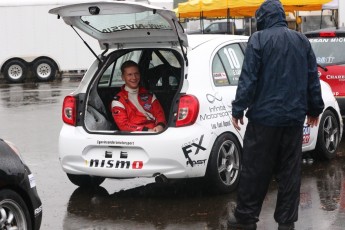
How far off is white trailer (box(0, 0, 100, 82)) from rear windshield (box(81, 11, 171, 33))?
59.8 ft

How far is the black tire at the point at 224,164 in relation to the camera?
7.08 metres

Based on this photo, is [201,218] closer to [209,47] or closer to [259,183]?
[259,183]

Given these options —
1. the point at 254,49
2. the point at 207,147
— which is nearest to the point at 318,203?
the point at 207,147

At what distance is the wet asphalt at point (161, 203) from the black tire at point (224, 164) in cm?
15

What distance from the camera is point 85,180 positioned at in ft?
25.6

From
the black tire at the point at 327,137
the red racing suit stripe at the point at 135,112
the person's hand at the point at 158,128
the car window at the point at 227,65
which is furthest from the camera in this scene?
the black tire at the point at 327,137

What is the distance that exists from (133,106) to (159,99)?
14.6 inches

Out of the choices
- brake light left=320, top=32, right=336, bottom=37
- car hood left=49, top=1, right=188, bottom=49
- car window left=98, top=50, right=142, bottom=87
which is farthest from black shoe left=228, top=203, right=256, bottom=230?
brake light left=320, top=32, right=336, bottom=37

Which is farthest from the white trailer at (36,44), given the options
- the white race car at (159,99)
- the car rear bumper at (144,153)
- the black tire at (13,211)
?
the black tire at (13,211)

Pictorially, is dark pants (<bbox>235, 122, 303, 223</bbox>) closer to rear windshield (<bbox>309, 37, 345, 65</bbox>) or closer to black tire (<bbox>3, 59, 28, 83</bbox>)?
rear windshield (<bbox>309, 37, 345, 65</bbox>)

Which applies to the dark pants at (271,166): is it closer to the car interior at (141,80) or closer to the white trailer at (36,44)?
the car interior at (141,80)

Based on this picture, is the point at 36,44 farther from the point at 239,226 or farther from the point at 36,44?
the point at 239,226

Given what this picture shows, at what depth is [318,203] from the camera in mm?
6871

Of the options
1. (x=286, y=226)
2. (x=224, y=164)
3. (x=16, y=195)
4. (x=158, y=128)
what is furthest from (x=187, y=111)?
(x=16, y=195)
